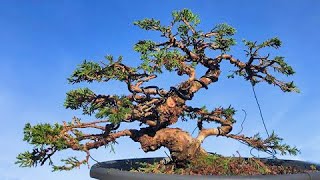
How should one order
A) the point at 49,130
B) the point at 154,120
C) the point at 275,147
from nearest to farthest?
the point at 49,130
the point at 154,120
the point at 275,147

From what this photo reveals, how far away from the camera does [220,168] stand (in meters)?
2.49

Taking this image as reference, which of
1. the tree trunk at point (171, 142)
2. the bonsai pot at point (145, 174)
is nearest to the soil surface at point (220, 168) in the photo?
the tree trunk at point (171, 142)

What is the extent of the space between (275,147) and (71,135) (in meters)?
1.26

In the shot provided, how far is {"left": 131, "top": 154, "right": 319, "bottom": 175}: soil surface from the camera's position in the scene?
245cm

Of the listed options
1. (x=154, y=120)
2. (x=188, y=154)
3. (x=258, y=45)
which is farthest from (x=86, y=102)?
(x=258, y=45)

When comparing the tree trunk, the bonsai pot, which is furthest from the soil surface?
the bonsai pot

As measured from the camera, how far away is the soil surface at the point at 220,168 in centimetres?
245

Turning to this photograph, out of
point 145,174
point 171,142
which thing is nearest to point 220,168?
point 171,142

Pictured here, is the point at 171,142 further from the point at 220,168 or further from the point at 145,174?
the point at 145,174

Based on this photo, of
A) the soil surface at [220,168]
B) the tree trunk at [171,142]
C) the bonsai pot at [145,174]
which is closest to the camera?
the bonsai pot at [145,174]

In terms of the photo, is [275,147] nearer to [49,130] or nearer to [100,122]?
[100,122]

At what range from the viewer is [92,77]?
98.3 inches

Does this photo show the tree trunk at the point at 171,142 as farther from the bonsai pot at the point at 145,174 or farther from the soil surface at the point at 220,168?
the bonsai pot at the point at 145,174

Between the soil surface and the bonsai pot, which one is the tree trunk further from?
the bonsai pot
